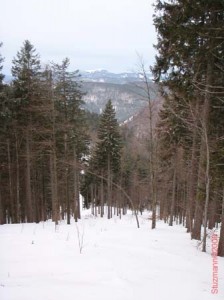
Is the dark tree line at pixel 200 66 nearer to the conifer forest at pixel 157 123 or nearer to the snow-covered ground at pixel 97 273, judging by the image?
the conifer forest at pixel 157 123

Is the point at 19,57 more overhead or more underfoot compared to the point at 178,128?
more overhead

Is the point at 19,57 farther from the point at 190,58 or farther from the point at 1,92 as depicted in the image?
the point at 190,58

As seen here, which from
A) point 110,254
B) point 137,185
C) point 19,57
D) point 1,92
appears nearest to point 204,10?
point 110,254

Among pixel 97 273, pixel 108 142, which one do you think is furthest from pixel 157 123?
pixel 97 273

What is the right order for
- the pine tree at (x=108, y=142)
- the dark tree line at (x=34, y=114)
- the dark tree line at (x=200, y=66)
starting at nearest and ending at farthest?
1. the dark tree line at (x=200, y=66)
2. the dark tree line at (x=34, y=114)
3. the pine tree at (x=108, y=142)

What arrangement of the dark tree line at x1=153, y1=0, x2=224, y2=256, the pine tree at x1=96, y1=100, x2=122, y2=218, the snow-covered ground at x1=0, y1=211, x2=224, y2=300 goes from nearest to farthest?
the snow-covered ground at x1=0, y1=211, x2=224, y2=300 → the dark tree line at x1=153, y1=0, x2=224, y2=256 → the pine tree at x1=96, y1=100, x2=122, y2=218

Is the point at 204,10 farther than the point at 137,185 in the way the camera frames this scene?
No

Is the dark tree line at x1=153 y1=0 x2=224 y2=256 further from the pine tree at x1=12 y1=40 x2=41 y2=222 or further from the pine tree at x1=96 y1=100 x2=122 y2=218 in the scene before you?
the pine tree at x1=96 y1=100 x2=122 y2=218

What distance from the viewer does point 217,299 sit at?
20.2ft

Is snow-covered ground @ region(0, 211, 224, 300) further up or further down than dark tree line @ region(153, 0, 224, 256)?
further down

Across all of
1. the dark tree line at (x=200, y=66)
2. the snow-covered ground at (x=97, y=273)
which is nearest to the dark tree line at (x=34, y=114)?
the dark tree line at (x=200, y=66)

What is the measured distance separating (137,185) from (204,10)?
48.4 metres

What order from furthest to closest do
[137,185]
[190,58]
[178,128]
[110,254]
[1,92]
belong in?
[137,185]
[178,128]
[1,92]
[190,58]
[110,254]

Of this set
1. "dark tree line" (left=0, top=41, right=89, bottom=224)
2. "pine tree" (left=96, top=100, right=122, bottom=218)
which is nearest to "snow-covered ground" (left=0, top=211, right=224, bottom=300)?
"dark tree line" (left=0, top=41, right=89, bottom=224)
